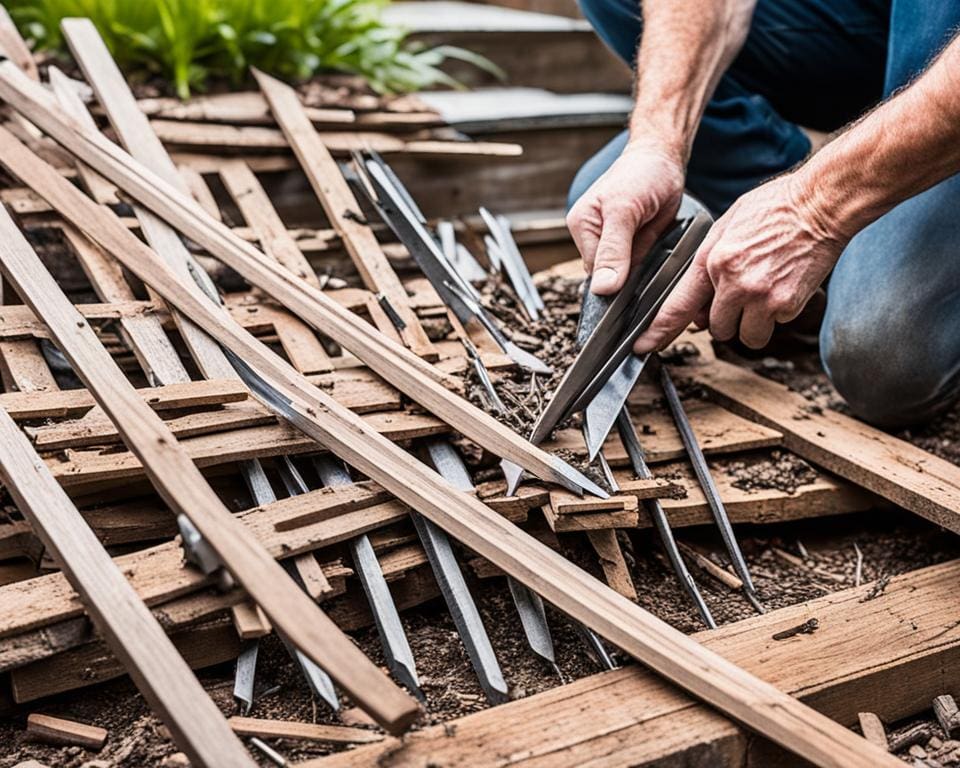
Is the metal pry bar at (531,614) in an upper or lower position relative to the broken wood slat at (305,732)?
lower

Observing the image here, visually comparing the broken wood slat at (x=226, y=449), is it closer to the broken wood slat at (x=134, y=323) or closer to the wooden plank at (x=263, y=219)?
the broken wood slat at (x=134, y=323)

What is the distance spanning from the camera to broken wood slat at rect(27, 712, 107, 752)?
1.33 metres

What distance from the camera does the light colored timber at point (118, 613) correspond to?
1.10 meters

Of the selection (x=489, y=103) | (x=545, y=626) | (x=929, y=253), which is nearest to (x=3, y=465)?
(x=545, y=626)

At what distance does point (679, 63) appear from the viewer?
2125 millimetres

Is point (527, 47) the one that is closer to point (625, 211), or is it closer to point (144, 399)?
point (625, 211)

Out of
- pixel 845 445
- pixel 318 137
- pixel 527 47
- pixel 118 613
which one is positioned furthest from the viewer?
pixel 527 47

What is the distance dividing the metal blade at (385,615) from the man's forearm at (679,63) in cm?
106

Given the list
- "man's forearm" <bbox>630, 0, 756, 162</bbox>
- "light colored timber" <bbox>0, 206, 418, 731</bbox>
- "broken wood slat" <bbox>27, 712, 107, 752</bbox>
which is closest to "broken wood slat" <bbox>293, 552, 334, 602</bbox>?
"light colored timber" <bbox>0, 206, 418, 731</bbox>

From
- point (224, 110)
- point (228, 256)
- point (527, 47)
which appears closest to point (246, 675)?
point (228, 256)

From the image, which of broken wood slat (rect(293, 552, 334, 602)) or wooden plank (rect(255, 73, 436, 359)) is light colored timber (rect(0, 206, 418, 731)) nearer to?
broken wood slat (rect(293, 552, 334, 602))

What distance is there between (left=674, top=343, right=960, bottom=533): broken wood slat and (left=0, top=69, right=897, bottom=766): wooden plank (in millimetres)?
661

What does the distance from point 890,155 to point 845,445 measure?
2.03 ft

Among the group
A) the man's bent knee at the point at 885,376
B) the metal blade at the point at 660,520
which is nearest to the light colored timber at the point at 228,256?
the metal blade at the point at 660,520
